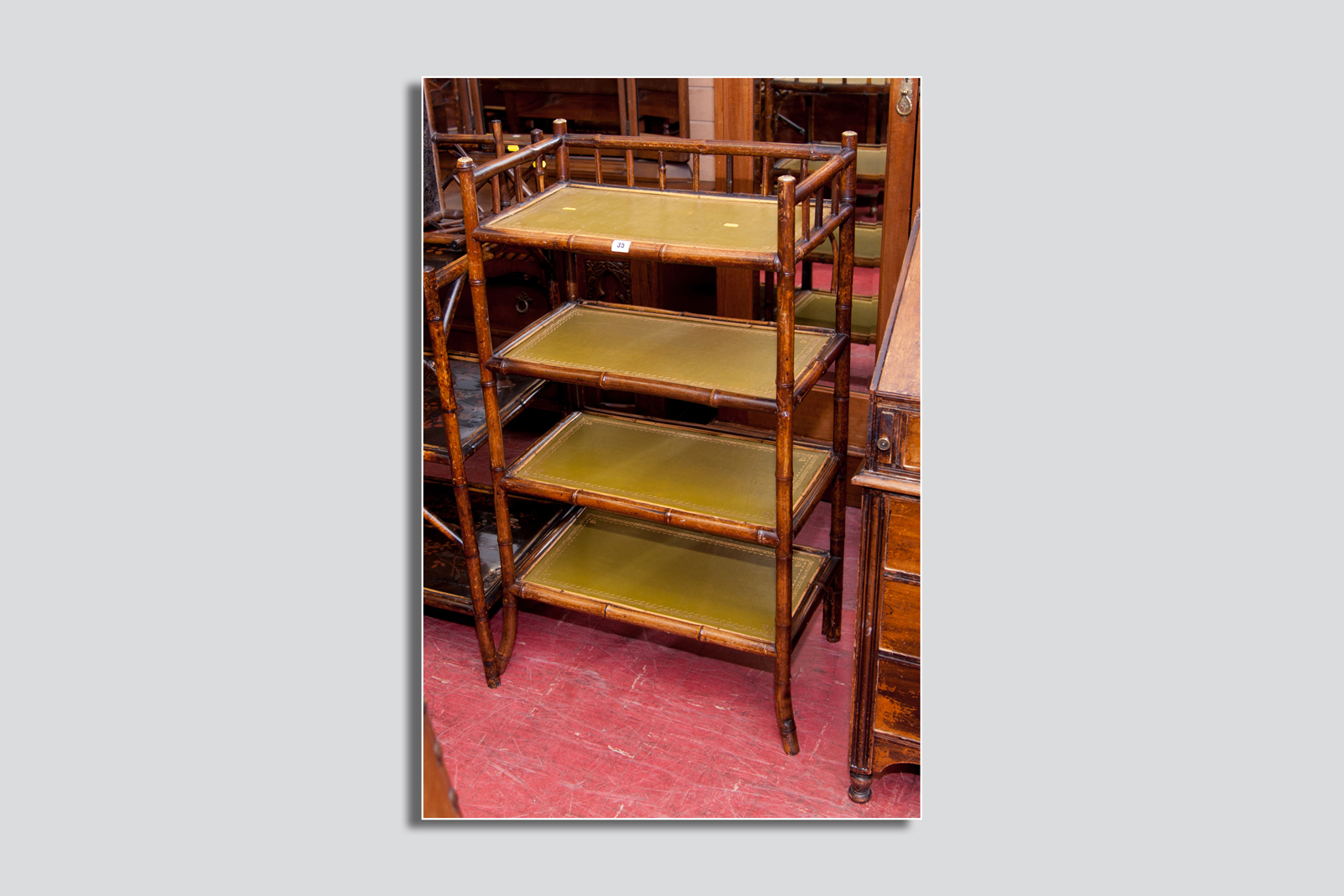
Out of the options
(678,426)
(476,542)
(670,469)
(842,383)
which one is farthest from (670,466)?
(476,542)

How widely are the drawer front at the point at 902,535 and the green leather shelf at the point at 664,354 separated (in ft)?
1.45

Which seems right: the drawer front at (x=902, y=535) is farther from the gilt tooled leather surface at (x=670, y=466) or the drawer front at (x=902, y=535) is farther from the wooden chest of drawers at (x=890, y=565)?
the gilt tooled leather surface at (x=670, y=466)

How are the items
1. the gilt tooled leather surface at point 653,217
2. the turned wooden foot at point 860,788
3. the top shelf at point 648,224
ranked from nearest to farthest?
the top shelf at point 648,224 < the gilt tooled leather surface at point 653,217 < the turned wooden foot at point 860,788

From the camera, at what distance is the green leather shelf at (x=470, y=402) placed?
3.22m

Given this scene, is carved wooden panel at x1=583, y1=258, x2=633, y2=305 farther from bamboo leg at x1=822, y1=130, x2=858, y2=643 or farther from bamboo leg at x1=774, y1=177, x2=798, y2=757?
bamboo leg at x1=774, y1=177, x2=798, y2=757

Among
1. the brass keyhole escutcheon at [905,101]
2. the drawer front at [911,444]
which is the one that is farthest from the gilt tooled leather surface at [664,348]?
the brass keyhole escutcheon at [905,101]

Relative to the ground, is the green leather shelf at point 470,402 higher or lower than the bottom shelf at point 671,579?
higher

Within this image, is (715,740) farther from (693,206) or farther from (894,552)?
(693,206)

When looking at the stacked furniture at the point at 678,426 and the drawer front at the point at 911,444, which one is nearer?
the drawer front at the point at 911,444

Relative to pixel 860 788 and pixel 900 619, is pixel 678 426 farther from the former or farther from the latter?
pixel 860 788

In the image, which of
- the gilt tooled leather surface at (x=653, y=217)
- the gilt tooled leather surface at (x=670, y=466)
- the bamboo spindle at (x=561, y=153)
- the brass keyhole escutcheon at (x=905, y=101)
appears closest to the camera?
the gilt tooled leather surface at (x=653, y=217)

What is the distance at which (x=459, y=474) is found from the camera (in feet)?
10.0

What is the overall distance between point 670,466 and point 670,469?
0.03 m

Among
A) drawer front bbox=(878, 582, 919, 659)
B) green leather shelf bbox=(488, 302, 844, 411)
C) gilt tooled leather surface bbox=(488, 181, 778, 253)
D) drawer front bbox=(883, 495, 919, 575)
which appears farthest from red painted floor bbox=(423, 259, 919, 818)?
gilt tooled leather surface bbox=(488, 181, 778, 253)
